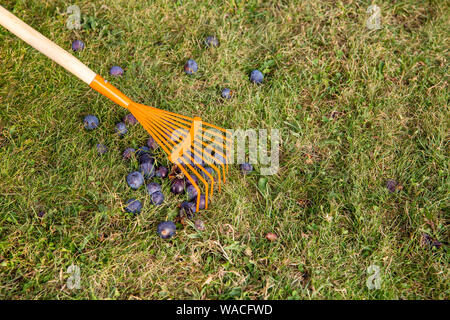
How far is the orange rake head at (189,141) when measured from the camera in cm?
287

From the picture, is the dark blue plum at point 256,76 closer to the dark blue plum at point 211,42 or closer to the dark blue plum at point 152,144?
the dark blue plum at point 211,42

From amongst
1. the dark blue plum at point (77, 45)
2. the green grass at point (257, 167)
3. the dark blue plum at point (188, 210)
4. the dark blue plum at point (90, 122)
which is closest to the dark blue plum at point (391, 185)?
the green grass at point (257, 167)

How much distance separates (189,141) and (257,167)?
537 millimetres

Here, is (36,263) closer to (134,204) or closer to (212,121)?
(134,204)

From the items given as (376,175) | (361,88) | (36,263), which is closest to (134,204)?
(36,263)

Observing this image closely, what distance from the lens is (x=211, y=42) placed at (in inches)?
142

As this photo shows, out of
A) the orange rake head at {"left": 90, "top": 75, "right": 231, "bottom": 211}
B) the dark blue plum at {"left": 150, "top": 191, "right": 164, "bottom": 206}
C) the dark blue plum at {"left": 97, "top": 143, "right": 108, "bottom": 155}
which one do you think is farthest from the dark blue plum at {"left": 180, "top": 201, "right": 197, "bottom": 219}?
the dark blue plum at {"left": 97, "top": 143, "right": 108, "bottom": 155}

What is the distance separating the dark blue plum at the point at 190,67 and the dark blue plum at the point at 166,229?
1342 millimetres

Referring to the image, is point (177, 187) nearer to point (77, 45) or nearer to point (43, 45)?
point (43, 45)

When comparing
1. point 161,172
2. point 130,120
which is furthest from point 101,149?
point 161,172

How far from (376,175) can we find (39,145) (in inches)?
95.7

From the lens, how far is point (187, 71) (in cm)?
349

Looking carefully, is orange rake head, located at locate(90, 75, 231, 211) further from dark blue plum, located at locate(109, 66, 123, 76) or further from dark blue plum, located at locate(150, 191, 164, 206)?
dark blue plum, located at locate(109, 66, 123, 76)

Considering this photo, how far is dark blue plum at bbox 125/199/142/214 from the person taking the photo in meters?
2.81
